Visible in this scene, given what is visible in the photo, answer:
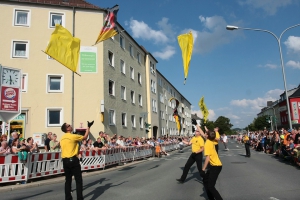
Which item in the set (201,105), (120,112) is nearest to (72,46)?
(201,105)

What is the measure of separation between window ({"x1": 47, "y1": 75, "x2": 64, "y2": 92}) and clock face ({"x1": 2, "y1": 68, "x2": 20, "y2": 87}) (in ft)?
37.7

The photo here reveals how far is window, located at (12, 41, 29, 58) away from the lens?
2206 cm

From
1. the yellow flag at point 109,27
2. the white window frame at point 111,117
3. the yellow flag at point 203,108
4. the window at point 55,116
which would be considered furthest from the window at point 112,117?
the yellow flag at point 109,27

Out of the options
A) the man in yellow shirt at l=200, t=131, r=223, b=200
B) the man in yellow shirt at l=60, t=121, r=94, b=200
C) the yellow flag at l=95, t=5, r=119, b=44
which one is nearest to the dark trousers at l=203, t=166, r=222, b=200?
the man in yellow shirt at l=200, t=131, r=223, b=200

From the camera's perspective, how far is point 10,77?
10.9 metres

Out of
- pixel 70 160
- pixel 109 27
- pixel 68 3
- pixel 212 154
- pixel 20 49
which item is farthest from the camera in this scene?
pixel 68 3

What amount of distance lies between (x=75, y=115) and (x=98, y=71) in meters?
4.51

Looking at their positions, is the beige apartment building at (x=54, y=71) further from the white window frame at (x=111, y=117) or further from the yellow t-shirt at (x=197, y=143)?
the yellow t-shirt at (x=197, y=143)

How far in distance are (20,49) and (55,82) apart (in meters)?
4.01

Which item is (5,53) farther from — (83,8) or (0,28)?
(83,8)

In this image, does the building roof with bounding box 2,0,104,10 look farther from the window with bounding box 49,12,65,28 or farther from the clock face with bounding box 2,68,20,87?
the clock face with bounding box 2,68,20,87

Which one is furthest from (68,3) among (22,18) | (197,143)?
(197,143)

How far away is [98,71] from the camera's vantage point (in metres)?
23.8

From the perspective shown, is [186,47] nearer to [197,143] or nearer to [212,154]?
[197,143]
